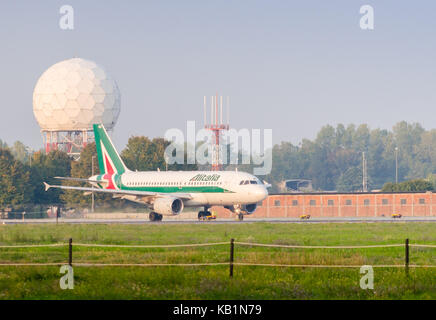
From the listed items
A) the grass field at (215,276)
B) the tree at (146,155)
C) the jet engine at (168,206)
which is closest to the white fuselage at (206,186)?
the jet engine at (168,206)

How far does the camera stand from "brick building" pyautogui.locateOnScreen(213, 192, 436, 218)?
306 ft

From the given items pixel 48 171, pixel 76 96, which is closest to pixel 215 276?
pixel 48 171

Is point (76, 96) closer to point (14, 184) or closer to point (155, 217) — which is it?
point (14, 184)

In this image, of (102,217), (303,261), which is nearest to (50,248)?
(303,261)

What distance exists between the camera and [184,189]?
75.2 metres

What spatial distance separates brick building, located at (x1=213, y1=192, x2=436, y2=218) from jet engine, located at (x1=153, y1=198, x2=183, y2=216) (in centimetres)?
2360

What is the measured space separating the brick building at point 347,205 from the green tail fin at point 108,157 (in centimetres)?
1923

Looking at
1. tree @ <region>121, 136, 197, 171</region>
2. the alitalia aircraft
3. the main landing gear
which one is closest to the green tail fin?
the alitalia aircraft

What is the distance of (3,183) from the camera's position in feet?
343

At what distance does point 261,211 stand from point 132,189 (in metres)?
23.5

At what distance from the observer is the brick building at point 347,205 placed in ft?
306

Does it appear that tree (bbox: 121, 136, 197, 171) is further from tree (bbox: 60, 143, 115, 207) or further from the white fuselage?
the white fuselage

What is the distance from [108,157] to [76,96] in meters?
42.5
